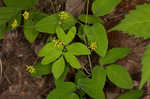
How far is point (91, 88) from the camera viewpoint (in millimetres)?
1688

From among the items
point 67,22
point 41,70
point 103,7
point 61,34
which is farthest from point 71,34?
point 41,70

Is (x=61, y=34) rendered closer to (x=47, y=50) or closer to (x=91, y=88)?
(x=47, y=50)

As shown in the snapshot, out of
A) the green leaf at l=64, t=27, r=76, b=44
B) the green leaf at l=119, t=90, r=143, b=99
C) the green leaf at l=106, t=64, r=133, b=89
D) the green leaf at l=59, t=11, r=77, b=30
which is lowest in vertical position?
the green leaf at l=119, t=90, r=143, b=99

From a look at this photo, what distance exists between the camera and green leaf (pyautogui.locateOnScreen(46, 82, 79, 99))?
1.72 meters

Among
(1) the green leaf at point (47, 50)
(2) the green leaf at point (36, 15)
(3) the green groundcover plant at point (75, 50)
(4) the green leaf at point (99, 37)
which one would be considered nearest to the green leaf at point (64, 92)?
(3) the green groundcover plant at point (75, 50)

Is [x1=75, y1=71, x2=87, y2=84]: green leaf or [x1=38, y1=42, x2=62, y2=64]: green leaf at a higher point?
[x1=38, y1=42, x2=62, y2=64]: green leaf

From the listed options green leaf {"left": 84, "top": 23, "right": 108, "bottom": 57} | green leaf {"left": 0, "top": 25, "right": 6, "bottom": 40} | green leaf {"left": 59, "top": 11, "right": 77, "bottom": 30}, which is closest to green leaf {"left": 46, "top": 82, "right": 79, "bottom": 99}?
green leaf {"left": 84, "top": 23, "right": 108, "bottom": 57}

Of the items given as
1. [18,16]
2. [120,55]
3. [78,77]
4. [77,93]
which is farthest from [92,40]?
[18,16]

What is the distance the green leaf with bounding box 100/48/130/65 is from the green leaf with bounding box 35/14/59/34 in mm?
556

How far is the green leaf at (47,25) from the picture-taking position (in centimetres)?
175

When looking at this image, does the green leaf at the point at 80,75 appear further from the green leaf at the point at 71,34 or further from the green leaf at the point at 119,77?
the green leaf at the point at 71,34

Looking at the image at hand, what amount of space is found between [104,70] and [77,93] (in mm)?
386

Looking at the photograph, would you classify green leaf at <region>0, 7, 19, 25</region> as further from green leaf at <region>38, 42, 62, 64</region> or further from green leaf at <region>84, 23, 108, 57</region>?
green leaf at <region>84, 23, 108, 57</region>

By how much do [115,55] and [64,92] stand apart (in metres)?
0.58
